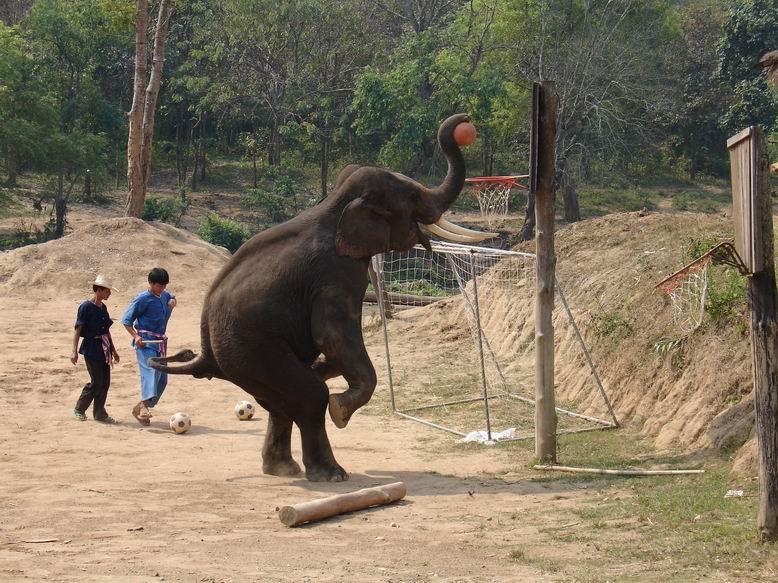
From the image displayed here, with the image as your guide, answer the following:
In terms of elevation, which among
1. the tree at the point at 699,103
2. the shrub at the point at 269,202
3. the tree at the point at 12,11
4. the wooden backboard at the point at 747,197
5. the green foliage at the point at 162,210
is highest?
the tree at the point at 12,11

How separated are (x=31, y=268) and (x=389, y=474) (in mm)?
16543

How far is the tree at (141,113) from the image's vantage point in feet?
93.6

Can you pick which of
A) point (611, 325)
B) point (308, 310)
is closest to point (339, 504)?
point (308, 310)

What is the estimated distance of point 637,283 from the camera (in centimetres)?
1509

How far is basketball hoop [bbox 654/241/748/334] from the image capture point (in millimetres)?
7447

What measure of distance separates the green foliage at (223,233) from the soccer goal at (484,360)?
11.0 m

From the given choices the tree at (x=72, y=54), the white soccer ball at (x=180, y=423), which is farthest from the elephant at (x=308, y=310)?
the tree at (x=72, y=54)

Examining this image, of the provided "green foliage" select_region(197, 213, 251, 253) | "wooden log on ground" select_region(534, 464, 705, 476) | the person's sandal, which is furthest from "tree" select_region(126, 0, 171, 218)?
"wooden log on ground" select_region(534, 464, 705, 476)

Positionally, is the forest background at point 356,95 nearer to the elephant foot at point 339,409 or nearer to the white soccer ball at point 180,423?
the white soccer ball at point 180,423

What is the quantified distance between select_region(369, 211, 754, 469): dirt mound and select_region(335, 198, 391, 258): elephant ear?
148 inches

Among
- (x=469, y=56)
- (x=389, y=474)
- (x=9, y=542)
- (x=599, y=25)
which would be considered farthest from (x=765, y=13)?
(x=9, y=542)

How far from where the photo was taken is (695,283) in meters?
10.2

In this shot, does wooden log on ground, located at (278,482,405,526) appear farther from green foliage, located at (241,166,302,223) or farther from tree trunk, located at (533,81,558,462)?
green foliage, located at (241,166,302,223)

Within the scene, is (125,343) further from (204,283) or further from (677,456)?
(677,456)
